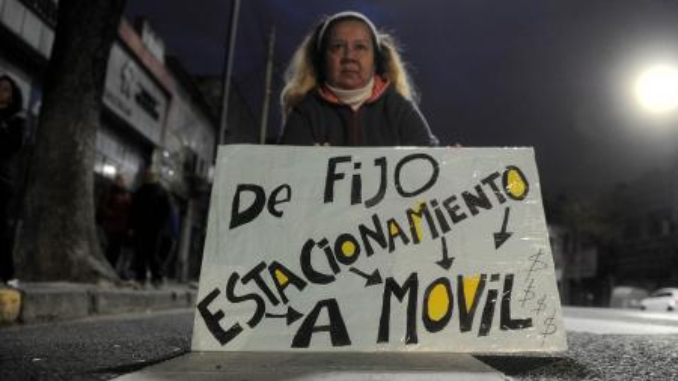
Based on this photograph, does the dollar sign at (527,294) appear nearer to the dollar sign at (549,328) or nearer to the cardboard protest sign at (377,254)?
the cardboard protest sign at (377,254)

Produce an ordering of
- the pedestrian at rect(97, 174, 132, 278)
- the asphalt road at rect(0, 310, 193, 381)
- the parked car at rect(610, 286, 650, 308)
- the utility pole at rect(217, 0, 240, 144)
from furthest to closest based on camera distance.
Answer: the parked car at rect(610, 286, 650, 308) < the utility pole at rect(217, 0, 240, 144) < the pedestrian at rect(97, 174, 132, 278) < the asphalt road at rect(0, 310, 193, 381)

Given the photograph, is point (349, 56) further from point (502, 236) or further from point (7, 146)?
point (7, 146)

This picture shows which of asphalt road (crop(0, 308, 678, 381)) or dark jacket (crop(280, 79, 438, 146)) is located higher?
dark jacket (crop(280, 79, 438, 146))

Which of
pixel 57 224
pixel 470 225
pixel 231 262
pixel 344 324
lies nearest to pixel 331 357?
pixel 344 324

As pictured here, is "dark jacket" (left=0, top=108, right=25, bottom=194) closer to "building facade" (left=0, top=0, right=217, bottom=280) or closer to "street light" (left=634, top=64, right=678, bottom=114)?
"building facade" (left=0, top=0, right=217, bottom=280)

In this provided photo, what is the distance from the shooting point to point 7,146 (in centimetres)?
516

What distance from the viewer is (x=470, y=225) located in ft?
9.84

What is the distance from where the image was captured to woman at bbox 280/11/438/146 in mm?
3688

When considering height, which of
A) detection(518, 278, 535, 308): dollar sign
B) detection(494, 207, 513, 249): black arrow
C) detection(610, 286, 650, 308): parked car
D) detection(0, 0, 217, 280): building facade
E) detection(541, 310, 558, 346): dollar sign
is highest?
detection(0, 0, 217, 280): building facade

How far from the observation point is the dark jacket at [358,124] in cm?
368

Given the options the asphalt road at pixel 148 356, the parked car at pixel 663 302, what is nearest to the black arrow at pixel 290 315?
the asphalt road at pixel 148 356

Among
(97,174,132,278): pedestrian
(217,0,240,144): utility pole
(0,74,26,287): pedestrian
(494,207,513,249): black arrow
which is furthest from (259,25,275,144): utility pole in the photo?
(494,207,513,249): black arrow

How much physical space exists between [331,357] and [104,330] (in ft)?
7.32

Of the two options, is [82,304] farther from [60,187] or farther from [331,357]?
[331,357]
